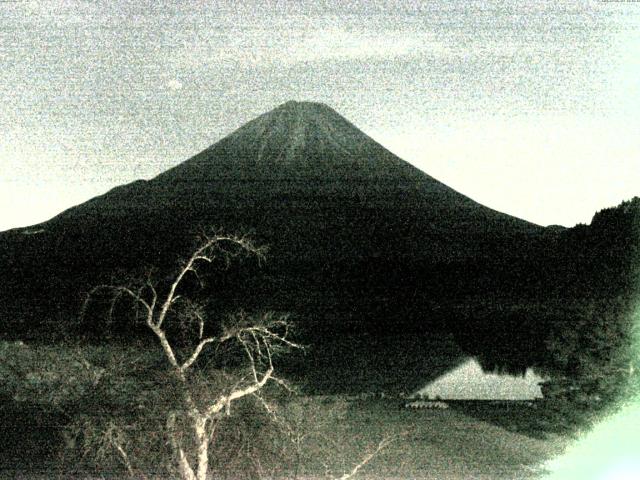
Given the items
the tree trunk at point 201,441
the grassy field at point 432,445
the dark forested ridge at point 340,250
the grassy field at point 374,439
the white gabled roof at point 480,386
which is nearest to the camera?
the tree trunk at point 201,441

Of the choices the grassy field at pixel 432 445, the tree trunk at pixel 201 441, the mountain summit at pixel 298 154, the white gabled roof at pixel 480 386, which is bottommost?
the white gabled roof at pixel 480 386

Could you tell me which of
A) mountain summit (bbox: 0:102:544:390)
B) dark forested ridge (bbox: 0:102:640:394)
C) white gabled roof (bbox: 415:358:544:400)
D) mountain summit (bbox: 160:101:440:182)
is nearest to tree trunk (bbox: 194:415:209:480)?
dark forested ridge (bbox: 0:102:640:394)

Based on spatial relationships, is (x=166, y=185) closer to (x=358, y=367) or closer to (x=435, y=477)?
(x=358, y=367)

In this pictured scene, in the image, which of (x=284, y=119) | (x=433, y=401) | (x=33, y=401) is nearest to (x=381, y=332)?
(x=433, y=401)

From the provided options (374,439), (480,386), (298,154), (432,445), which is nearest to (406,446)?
(432,445)

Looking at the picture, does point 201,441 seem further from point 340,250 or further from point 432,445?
point 340,250

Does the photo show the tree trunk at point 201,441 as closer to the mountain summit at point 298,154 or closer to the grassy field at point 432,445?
the grassy field at point 432,445

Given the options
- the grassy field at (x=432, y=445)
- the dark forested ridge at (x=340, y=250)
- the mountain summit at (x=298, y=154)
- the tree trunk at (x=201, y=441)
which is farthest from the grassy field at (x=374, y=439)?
the mountain summit at (x=298, y=154)

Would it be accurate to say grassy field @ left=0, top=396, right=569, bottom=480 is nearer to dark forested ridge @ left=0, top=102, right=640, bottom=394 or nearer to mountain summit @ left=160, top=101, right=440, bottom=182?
dark forested ridge @ left=0, top=102, right=640, bottom=394

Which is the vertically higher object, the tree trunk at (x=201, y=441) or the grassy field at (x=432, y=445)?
the tree trunk at (x=201, y=441)
